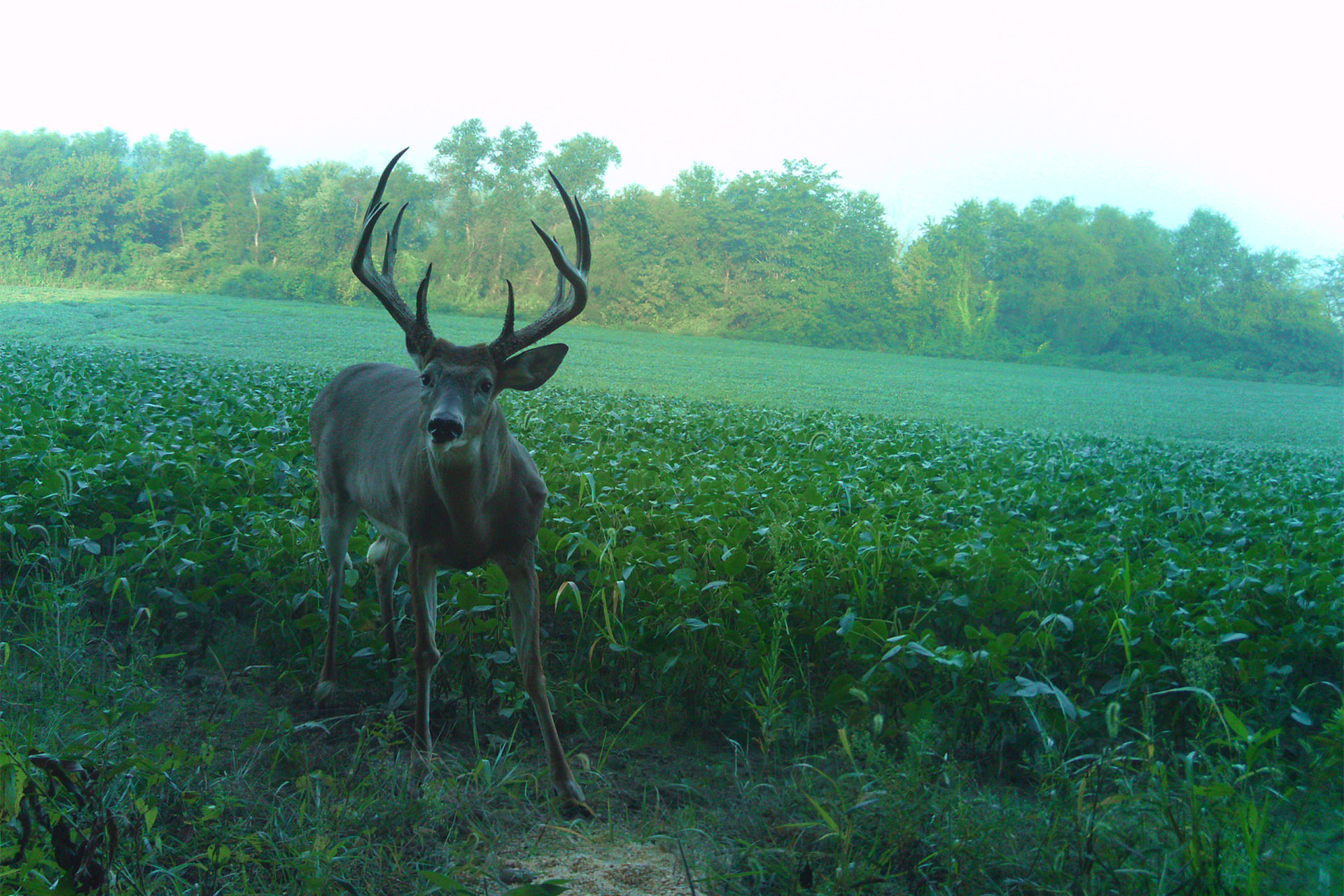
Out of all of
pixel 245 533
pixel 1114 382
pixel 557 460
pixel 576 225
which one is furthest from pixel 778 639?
pixel 1114 382

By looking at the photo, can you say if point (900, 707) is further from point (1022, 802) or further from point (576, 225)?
point (576, 225)

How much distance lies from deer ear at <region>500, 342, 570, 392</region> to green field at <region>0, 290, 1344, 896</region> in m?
0.97

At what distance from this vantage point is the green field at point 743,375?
15.1 metres

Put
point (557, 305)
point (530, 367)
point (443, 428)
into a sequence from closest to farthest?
point (443, 428), point (530, 367), point (557, 305)

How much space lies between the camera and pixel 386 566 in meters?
3.72

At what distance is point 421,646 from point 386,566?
3.01 feet

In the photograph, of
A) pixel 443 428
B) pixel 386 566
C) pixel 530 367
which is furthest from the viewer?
pixel 386 566

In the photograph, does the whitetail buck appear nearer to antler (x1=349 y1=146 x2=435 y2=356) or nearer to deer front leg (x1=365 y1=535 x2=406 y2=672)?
antler (x1=349 y1=146 x2=435 y2=356)

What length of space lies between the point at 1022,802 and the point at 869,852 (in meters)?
0.70

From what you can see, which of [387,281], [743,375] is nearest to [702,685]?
[387,281]

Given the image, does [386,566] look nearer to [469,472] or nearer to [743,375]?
[469,472]

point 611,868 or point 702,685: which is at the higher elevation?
point 702,685

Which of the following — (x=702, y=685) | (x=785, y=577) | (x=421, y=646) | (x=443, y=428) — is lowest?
(x=702, y=685)

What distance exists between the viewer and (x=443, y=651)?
3.42m
